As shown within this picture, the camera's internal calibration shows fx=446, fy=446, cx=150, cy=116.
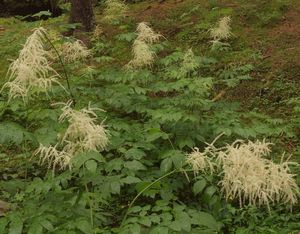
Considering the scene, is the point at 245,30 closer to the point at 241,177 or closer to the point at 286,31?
the point at 286,31

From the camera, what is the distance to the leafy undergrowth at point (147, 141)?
11.7 feet

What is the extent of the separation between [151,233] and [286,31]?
7966 millimetres

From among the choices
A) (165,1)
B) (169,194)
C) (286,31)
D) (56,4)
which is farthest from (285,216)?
(56,4)

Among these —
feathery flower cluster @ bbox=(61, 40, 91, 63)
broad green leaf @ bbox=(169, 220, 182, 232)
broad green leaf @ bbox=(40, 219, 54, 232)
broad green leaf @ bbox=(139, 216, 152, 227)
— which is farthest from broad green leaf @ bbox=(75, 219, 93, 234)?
feathery flower cluster @ bbox=(61, 40, 91, 63)

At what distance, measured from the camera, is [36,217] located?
11.0ft

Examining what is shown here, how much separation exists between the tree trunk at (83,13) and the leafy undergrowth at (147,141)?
1.63m

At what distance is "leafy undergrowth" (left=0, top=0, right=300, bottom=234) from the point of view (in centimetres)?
355

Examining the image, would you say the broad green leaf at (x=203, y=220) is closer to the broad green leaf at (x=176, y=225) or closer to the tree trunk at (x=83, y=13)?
the broad green leaf at (x=176, y=225)

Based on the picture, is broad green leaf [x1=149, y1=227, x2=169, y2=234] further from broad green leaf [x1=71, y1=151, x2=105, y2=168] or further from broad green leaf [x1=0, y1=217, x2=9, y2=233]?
broad green leaf [x1=0, y1=217, x2=9, y2=233]

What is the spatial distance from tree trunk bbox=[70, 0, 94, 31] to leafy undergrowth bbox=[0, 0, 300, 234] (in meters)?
1.63

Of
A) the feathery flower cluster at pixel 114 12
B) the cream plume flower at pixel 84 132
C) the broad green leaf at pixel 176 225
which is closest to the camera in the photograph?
the broad green leaf at pixel 176 225

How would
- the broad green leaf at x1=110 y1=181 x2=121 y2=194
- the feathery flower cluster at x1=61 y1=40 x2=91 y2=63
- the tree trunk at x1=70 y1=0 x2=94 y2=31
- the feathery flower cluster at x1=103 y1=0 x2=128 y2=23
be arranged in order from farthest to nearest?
the feathery flower cluster at x1=103 y1=0 x2=128 y2=23, the tree trunk at x1=70 y1=0 x2=94 y2=31, the feathery flower cluster at x1=61 y1=40 x2=91 y2=63, the broad green leaf at x1=110 y1=181 x2=121 y2=194

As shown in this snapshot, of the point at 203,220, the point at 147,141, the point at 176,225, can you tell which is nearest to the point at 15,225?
the point at 176,225

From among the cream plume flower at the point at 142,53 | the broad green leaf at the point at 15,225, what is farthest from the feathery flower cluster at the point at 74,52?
the broad green leaf at the point at 15,225
